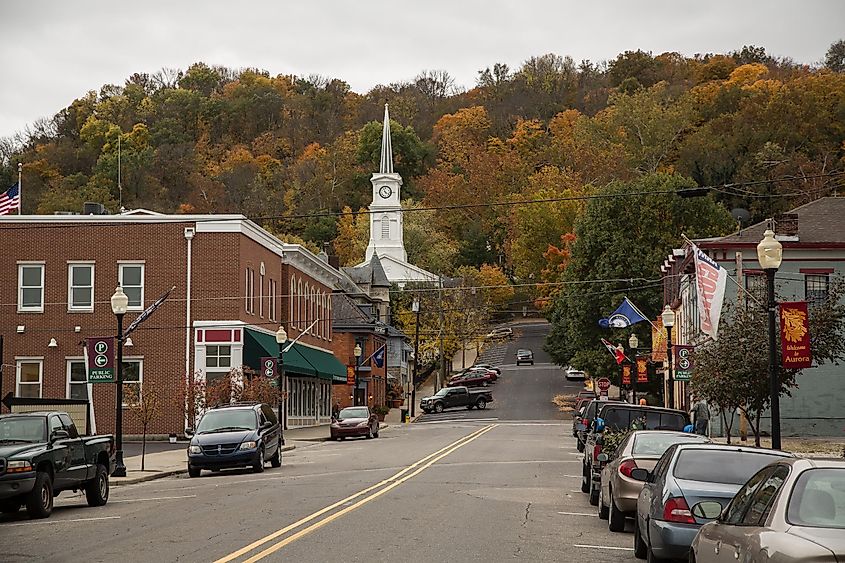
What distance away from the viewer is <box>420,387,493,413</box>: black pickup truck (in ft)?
271

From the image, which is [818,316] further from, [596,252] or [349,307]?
[349,307]

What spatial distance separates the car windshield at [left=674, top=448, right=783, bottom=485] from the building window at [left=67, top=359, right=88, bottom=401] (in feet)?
132

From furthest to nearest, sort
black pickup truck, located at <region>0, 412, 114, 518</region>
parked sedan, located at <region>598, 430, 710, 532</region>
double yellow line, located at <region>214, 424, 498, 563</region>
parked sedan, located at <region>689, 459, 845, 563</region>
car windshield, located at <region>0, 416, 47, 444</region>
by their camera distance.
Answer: car windshield, located at <region>0, 416, 47, 444</region> → black pickup truck, located at <region>0, 412, 114, 518</region> → parked sedan, located at <region>598, 430, 710, 532</region> → double yellow line, located at <region>214, 424, 498, 563</region> → parked sedan, located at <region>689, 459, 845, 563</region>

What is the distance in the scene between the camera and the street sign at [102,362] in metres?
31.2

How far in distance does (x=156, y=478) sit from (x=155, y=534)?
14749 mm

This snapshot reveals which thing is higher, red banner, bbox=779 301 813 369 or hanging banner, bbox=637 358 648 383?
red banner, bbox=779 301 813 369

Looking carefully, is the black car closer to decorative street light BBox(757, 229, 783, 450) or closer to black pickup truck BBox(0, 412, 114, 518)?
black pickup truck BBox(0, 412, 114, 518)

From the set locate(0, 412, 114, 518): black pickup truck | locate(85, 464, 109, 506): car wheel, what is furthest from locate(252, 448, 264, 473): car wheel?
locate(85, 464, 109, 506): car wheel

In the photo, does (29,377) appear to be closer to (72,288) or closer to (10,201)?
(72,288)

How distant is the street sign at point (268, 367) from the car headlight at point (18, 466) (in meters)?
28.9

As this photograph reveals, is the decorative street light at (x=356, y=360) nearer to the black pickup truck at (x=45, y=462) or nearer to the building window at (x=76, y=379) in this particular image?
the building window at (x=76, y=379)

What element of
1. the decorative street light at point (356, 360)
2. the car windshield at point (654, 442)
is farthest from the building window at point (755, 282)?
the decorative street light at point (356, 360)

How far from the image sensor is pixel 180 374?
163ft

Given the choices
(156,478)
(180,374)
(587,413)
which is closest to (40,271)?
(180,374)
